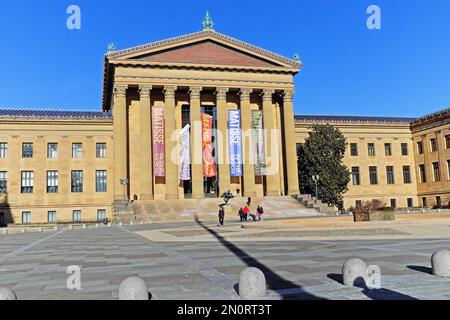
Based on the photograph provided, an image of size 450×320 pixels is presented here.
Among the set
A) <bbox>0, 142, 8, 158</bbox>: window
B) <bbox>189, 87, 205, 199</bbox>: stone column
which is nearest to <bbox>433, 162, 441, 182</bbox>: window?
<bbox>189, 87, 205, 199</bbox>: stone column

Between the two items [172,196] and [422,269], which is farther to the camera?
[172,196]

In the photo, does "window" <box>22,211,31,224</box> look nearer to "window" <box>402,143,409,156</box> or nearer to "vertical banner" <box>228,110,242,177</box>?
"vertical banner" <box>228,110,242,177</box>

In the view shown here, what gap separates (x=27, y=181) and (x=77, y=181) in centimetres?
635

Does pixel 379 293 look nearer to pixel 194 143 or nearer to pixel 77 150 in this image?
pixel 194 143

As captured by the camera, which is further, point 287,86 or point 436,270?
point 287,86

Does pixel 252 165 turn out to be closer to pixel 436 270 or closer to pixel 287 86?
pixel 287 86

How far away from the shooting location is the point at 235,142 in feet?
196

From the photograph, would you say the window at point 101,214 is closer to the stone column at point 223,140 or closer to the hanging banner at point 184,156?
the hanging banner at point 184,156

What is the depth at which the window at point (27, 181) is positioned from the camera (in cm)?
5784

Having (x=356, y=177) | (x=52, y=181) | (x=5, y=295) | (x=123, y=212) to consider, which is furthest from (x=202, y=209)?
(x=5, y=295)

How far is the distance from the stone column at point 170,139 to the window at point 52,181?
15403 mm

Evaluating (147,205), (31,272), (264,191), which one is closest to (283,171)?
(264,191)
